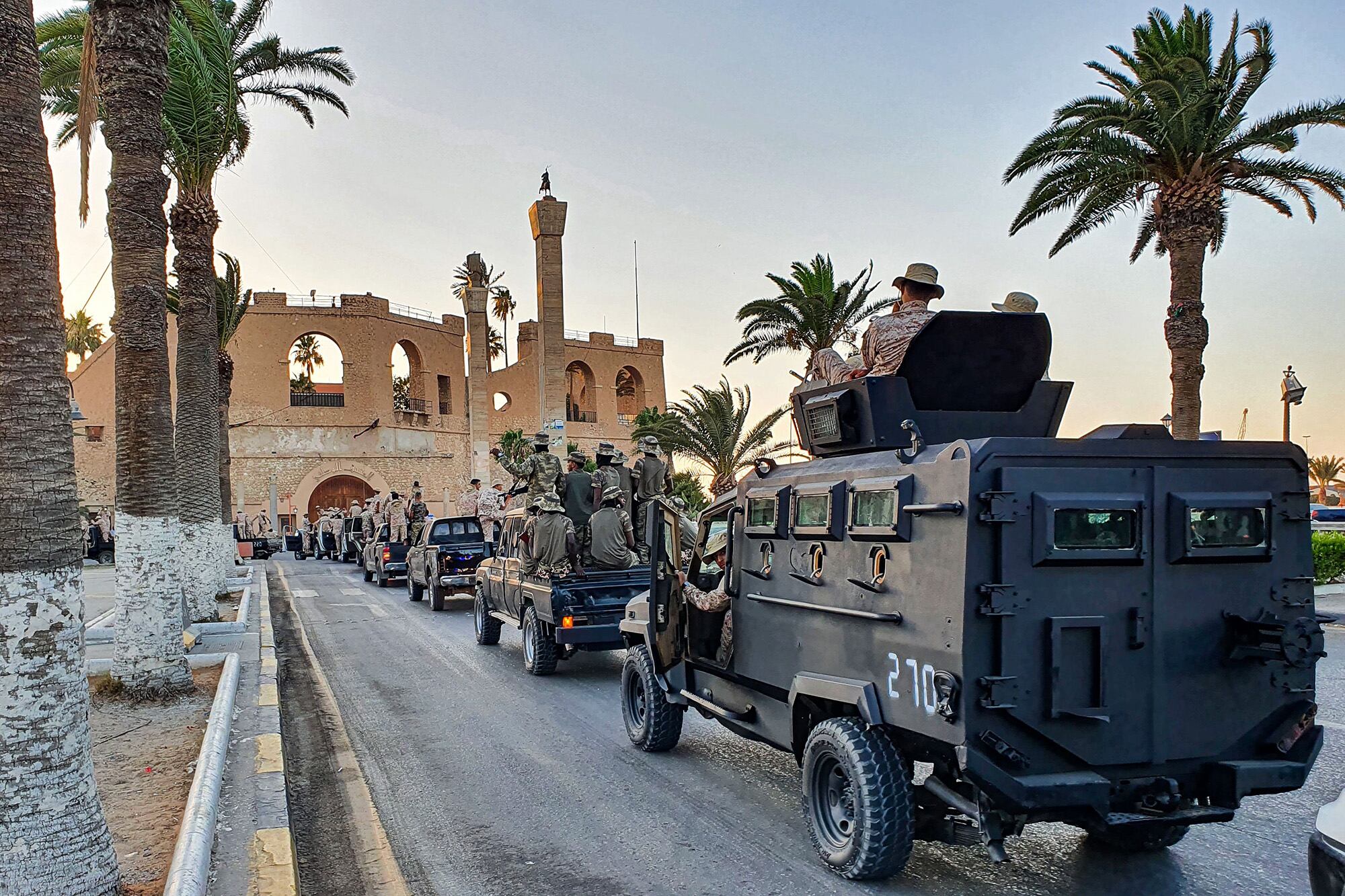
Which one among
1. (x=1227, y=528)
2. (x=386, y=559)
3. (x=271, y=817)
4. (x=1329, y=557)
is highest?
(x=1227, y=528)

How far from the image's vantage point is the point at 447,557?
61.8 feet

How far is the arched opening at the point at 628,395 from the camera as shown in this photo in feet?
216

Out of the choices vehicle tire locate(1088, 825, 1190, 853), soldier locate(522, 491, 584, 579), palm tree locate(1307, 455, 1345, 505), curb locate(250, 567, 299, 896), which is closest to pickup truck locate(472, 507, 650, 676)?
soldier locate(522, 491, 584, 579)

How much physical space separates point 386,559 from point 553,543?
1419cm

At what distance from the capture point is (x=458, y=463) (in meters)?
58.4

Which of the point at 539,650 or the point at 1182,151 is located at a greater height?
the point at 1182,151

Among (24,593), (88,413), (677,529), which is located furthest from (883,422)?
(88,413)

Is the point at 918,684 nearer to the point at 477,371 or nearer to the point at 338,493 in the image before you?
the point at 477,371

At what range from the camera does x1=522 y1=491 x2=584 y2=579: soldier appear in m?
10.9

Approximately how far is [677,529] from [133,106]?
7.52 m

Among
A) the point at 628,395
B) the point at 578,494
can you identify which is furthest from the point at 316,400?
the point at 578,494

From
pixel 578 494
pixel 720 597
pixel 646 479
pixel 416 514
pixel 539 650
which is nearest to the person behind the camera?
pixel 720 597

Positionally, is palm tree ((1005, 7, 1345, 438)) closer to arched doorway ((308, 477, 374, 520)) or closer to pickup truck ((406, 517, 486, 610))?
pickup truck ((406, 517, 486, 610))

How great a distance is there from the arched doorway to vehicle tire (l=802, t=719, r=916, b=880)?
51.5 metres
